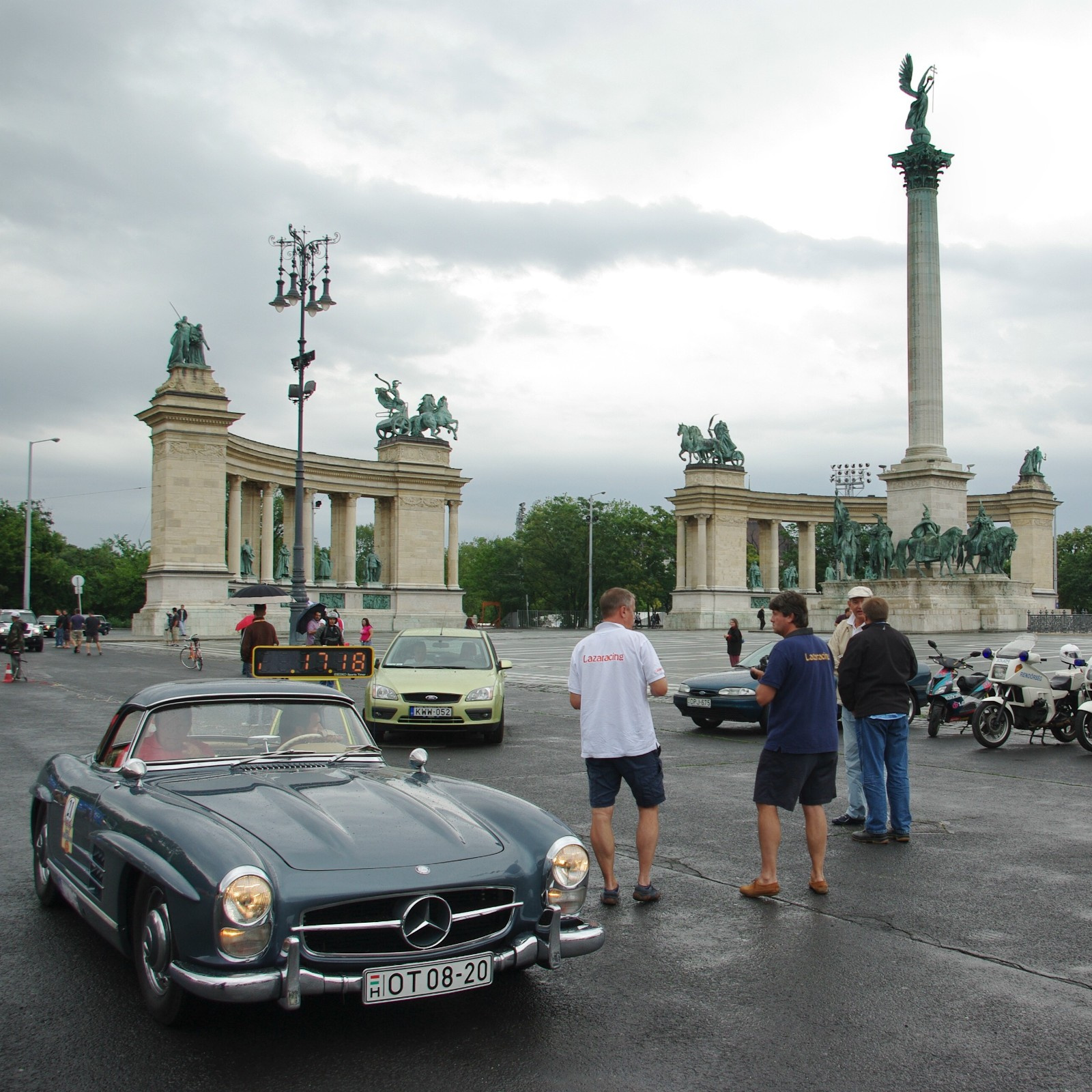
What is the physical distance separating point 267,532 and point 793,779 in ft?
189

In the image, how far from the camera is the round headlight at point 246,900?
12.9ft

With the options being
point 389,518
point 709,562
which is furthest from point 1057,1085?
point 709,562

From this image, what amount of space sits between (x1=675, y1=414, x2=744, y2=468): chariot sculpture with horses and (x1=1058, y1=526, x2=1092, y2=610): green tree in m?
41.3

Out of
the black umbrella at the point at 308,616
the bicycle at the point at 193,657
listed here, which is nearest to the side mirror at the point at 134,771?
the black umbrella at the point at 308,616

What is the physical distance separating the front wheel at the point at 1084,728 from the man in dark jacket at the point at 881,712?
19.7 feet

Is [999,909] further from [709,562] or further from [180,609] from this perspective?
[709,562]

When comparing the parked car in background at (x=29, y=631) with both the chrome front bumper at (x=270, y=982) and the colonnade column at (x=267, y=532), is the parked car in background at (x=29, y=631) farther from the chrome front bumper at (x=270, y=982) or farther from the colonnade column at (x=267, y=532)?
the chrome front bumper at (x=270, y=982)

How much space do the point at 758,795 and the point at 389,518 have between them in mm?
66484

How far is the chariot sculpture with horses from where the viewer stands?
7975 centimetres

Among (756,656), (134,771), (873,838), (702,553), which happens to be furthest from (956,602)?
(134,771)

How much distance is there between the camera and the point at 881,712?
7969mm

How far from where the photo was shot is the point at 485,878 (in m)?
4.24

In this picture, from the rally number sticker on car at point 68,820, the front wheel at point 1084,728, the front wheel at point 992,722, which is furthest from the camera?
the front wheel at point 992,722

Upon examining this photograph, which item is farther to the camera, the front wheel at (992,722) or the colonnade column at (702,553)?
the colonnade column at (702,553)
